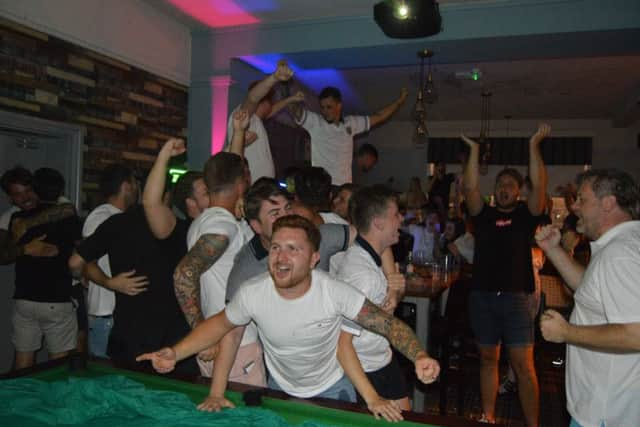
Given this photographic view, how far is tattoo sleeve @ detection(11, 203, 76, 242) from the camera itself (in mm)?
3410

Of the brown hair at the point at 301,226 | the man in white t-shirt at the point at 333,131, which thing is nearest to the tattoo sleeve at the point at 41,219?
the man in white t-shirt at the point at 333,131

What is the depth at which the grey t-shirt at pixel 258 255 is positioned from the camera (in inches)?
90.8

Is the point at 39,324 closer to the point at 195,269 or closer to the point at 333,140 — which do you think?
the point at 195,269

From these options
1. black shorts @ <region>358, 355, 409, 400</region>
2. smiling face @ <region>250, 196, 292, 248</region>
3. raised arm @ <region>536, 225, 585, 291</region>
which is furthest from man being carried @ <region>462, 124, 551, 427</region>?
smiling face @ <region>250, 196, 292, 248</region>

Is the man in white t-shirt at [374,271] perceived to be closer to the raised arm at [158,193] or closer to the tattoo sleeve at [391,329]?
the tattoo sleeve at [391,329]

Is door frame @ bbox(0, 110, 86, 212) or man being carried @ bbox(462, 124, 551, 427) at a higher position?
door frame @ bbox(0, 110, 86, 212)

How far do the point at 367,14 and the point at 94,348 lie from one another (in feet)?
12.7

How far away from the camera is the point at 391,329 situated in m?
1.90

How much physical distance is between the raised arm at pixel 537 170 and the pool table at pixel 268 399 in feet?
7.27

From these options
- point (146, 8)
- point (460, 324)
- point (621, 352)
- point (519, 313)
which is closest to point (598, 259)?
point (621, 352)

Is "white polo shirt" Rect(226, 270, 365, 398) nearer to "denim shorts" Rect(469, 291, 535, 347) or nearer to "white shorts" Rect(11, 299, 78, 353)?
"denim shorts" Rect(469, 291, 535, 347)

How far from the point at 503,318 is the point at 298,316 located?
2.16 m

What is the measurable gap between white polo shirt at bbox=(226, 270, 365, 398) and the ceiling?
3.63 meters

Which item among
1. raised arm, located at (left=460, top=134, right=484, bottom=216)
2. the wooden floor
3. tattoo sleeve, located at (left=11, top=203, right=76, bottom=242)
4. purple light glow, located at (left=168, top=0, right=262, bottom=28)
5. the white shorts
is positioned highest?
purple light glow, located at (left=168, top=0, right=262, bottom=28)
